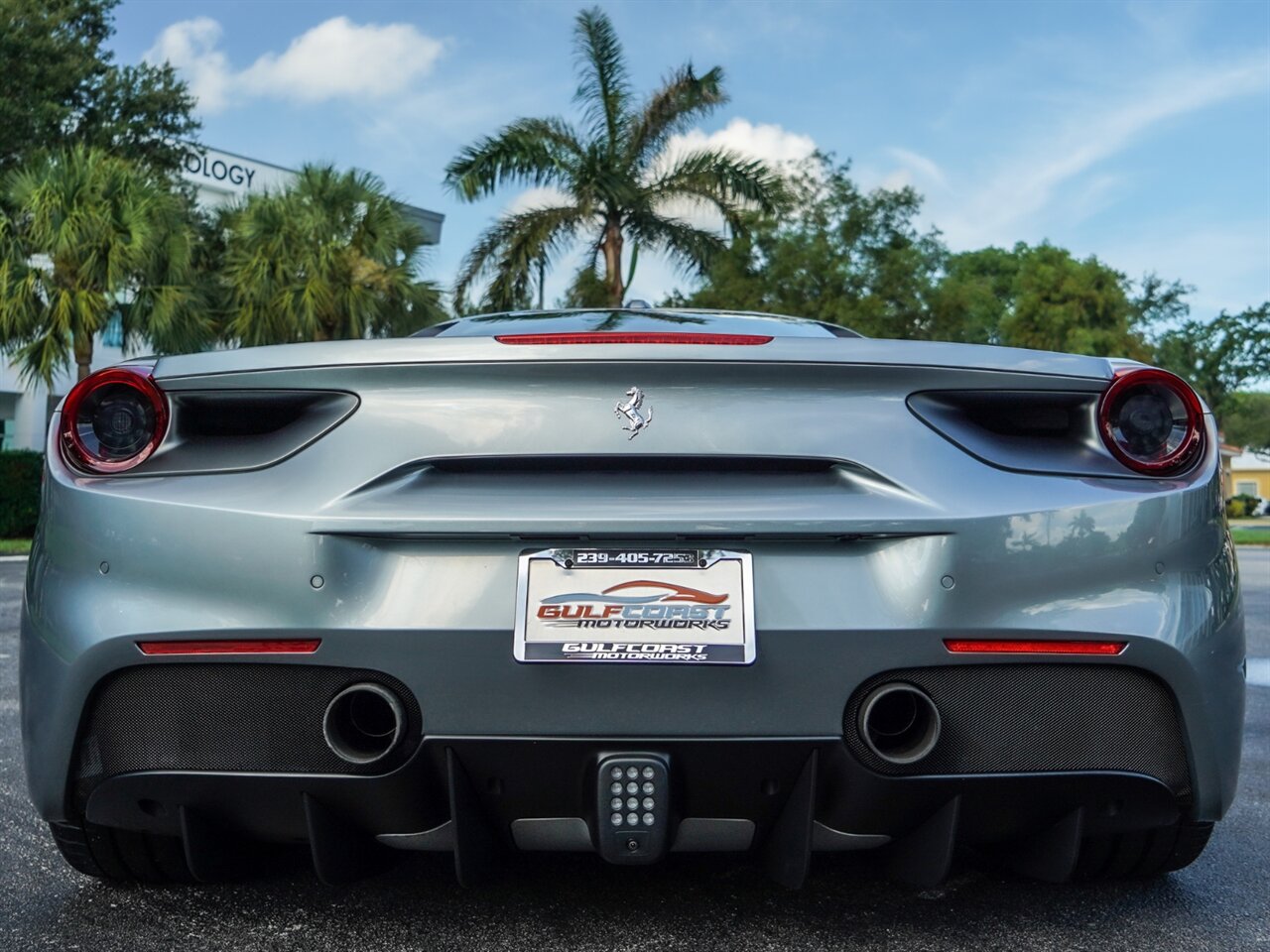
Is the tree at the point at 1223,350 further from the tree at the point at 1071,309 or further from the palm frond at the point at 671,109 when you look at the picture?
the palm frond at the point at 671,109

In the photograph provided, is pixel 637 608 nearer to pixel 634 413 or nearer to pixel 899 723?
pixel 634 413

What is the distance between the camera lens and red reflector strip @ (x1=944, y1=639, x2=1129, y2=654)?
1.94 metres

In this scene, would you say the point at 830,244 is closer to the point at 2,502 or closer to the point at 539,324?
the point at 2,502

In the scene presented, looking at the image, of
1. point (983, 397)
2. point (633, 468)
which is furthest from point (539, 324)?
point (983, 397)

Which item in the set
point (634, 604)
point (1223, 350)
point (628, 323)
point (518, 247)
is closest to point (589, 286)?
point (518, 247)

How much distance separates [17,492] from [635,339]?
20.5 metres

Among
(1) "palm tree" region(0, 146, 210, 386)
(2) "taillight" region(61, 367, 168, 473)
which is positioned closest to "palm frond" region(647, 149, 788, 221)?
(1) "palm tree" region(0, 146, 210, 386)

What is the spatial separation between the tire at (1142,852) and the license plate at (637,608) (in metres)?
0.91

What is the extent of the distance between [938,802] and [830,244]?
23.6 m

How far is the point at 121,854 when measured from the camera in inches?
90.5

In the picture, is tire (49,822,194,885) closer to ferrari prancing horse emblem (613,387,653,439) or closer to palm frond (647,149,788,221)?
ferrari prancing horse emblem (613,387,653,439)

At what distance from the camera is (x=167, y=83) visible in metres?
28.5

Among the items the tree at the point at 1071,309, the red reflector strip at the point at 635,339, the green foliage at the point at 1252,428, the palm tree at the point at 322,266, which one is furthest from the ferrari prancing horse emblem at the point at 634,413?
the green foliage at the point at 1252,428

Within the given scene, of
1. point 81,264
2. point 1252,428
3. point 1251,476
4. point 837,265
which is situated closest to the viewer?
point 81,264
